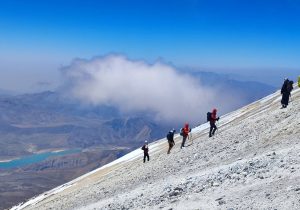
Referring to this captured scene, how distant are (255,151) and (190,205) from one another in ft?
33.9

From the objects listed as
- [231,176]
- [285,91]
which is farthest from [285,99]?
[231,176]

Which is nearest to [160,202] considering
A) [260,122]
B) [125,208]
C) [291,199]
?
[125,208]

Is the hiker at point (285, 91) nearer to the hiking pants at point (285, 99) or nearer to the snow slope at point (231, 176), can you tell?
the hiking pants at point (285, 99)

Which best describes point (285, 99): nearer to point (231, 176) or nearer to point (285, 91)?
point (285, 91)

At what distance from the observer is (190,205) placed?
2225 cm

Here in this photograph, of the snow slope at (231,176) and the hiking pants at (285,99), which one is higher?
the hiking pants at (285,99)

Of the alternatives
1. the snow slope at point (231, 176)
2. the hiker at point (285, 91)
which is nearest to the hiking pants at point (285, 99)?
the hiker at point (285, 91)

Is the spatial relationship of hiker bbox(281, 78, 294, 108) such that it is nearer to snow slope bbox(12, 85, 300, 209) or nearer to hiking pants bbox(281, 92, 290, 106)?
hiking pants bbox(281, 92, 290, 106)

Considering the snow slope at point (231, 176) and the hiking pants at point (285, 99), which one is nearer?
the snow slope at point (231, 176)

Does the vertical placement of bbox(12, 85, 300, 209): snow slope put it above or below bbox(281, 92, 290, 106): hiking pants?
below

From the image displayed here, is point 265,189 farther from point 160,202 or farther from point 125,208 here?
point 125,208

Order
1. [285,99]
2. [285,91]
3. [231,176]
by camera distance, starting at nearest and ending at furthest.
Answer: [231,176], [285,91], [285,99]

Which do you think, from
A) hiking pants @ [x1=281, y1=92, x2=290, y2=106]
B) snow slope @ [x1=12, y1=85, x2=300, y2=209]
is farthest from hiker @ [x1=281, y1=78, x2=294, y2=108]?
snow slope @ [x1=12, y1=85, x2=300, y2=209]

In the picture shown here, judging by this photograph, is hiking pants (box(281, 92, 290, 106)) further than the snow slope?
Yes
